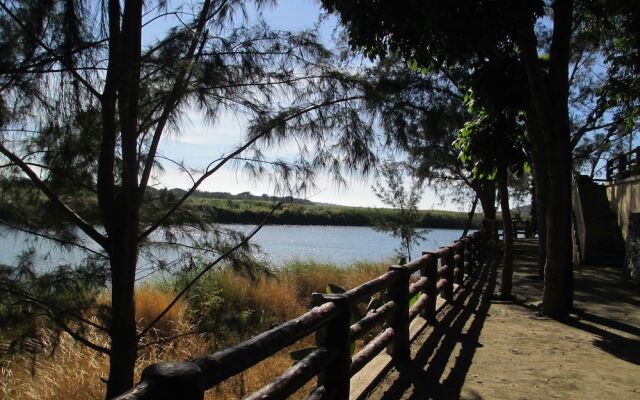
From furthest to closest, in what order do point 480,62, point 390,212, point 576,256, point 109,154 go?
point 390,212 < point 576,256 < point 480,62 < point 109,154

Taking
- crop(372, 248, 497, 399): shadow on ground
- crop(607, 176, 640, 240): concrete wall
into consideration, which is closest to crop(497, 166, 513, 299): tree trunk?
crop(372, 248, 497, 399): shadow on ground

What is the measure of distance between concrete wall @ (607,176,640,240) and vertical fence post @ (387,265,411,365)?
16005mm

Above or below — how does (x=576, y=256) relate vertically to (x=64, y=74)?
below

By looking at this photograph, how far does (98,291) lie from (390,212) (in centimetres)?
1955

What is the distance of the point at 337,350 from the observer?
435 centimetres

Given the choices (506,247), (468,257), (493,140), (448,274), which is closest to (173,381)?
(448,274)

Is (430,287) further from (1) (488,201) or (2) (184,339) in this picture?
(1) (488,201)

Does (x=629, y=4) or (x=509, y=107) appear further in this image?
(x=629, y=4)

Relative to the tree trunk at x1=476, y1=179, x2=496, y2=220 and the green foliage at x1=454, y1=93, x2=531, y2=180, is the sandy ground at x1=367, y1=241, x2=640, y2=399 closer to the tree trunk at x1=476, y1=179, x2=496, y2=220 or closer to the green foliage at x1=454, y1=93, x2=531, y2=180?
the green foliage at x1=454, y1=93, x2=531, y2=180

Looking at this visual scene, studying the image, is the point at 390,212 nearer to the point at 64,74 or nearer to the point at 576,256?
the point at 576,256

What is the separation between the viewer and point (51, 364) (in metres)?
8.06

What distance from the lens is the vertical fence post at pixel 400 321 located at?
6191 millimetres

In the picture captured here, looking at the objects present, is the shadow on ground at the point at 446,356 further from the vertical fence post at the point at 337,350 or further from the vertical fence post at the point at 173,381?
the vertical fence post at the point at 173,381

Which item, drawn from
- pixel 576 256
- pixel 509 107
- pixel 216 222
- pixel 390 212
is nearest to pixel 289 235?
pixel 390 212
